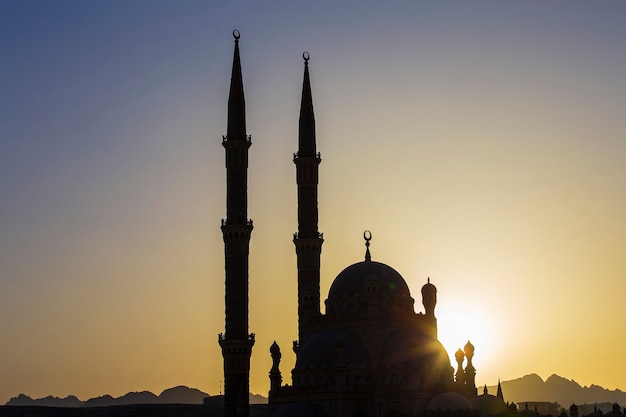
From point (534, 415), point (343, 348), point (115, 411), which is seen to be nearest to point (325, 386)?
point (343, 348)

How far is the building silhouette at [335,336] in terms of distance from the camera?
234ft

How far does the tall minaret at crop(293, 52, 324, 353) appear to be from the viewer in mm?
81750

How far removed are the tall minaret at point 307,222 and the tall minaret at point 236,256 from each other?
4483 mm

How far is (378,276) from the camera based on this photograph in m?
76.8

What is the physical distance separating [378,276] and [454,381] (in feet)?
30.9

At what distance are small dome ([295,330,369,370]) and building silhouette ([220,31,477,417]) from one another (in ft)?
0.24

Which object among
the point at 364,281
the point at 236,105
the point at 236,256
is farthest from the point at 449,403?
the point at 236,105

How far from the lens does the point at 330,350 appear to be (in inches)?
2886

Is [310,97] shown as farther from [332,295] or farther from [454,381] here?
[454,381]

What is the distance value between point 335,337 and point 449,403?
11738 millimetres

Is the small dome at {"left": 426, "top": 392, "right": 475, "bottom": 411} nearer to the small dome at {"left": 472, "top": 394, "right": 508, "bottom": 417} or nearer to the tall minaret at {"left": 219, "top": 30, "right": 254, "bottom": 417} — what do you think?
the small dome at {"left": 472, "top": 394, "right": 508, "bottom": 417}

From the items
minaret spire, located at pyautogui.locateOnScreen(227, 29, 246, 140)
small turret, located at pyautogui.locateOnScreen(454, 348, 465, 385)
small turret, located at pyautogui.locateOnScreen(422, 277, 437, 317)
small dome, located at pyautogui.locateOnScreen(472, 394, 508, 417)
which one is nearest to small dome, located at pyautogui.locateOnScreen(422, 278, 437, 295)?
small turret, located at pyautogui.locateOnScreen(422, 277, 437, 317)

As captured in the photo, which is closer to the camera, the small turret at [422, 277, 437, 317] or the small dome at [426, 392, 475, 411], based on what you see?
the small dome at [426, 392, 475, 411]

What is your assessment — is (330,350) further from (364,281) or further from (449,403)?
(449,403)
